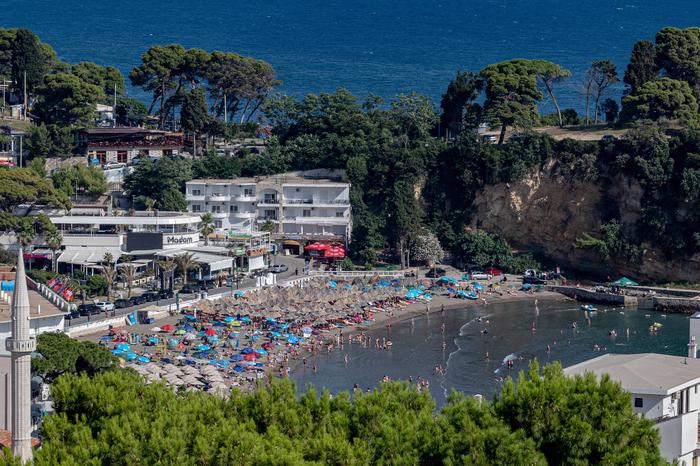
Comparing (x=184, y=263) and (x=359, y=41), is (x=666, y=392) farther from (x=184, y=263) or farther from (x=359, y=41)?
(x=359, y=41)

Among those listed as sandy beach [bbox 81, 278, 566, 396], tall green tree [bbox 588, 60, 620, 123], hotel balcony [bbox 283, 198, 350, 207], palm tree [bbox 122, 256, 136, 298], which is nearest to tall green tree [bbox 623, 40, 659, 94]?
tall green tree [bbox 588, 60, 620, 123]

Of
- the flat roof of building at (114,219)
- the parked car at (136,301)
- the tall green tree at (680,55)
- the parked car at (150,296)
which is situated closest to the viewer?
the parked car at (136,301)

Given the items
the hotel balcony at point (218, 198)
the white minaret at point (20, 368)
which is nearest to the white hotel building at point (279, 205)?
the hotel balcony at point (218, 198)

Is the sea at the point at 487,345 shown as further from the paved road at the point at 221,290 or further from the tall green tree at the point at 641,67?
the tall green tree at the point at 641,67

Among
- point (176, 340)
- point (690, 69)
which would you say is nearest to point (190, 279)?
point (176, 340)

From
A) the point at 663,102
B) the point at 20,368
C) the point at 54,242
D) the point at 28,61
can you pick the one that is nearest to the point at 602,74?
the point at 663,102

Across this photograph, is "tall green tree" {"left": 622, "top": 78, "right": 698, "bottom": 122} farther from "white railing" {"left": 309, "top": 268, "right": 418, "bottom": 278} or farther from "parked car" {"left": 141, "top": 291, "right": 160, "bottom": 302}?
"parked car" {"left": 141, "top": 291, "right": 160, "bottom": 302}
